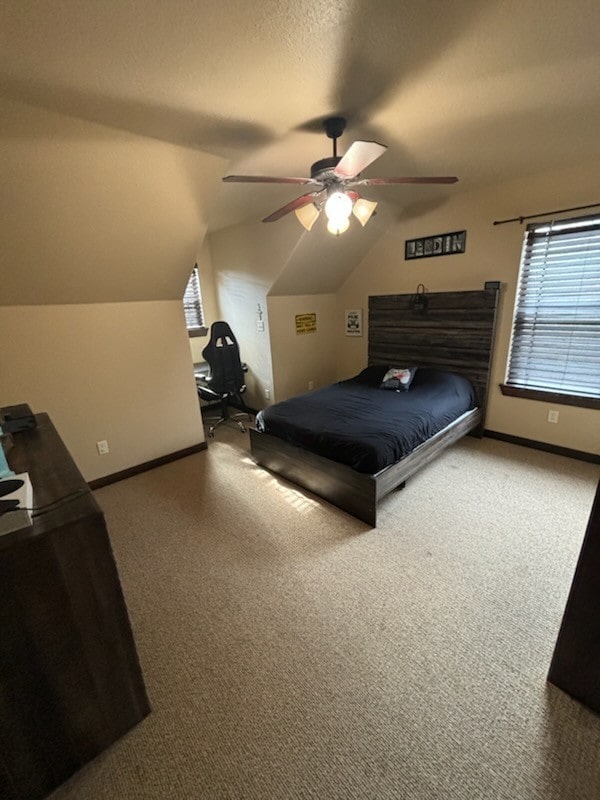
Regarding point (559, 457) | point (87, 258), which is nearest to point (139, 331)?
point (87, 258)

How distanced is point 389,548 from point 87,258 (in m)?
A: 2.78

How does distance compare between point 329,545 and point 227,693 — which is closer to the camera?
point 227,693

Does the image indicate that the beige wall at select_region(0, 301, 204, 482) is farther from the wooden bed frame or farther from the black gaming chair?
the wooden bed frame

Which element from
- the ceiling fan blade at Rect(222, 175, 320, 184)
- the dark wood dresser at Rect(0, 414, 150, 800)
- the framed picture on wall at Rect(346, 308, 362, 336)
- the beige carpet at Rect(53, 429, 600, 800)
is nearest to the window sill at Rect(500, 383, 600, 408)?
the beige carpet at Rect(53, 429, 600, 800)

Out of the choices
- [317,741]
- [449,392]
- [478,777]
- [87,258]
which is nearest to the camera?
[478,777]

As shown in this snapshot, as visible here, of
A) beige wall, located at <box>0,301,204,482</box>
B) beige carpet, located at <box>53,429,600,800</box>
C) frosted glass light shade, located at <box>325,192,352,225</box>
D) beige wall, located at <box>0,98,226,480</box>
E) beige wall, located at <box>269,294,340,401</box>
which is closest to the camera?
beige carpet, located at <box>53,429,600,800</box>

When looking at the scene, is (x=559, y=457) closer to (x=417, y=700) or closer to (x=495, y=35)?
(x=417, y=700)

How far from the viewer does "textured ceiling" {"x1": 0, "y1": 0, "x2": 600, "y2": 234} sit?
1120 mm

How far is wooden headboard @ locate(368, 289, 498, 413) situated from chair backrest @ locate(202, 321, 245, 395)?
68.2 inches

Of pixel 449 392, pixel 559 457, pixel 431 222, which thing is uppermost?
pixel 431 222

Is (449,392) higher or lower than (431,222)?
lower

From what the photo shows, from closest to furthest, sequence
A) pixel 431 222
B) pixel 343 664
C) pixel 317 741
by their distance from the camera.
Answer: pixel 317 741 → pixel 343 664 → pixel 431 222

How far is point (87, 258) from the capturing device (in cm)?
232

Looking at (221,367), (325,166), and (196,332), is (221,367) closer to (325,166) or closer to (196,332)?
(196,332)
